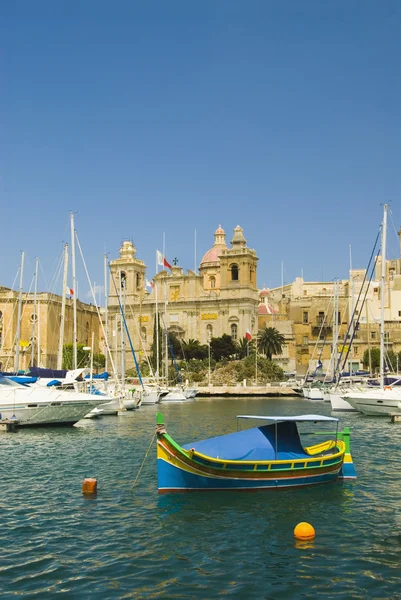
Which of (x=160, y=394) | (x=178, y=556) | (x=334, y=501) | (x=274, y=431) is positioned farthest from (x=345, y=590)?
(x=160, y=394)

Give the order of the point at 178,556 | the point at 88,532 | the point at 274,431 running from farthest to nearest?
1. the point at 274,431
2. the point at 88,532
3. the point at 178,556

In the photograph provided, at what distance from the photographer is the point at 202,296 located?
97.4m

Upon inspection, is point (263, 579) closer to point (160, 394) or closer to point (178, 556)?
point (178, 556)

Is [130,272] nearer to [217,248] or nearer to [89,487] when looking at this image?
[217,248]

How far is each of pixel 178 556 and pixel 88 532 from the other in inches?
99.2

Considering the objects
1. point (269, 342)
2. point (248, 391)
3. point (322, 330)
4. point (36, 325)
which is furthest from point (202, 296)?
point (248, 391)

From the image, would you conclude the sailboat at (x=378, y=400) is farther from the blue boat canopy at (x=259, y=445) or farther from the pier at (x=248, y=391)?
the pier at (x=248, y=391)

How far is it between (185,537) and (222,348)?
242ft

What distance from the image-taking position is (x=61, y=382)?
36.3 metres

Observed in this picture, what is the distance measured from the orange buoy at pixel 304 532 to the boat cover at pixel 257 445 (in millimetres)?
3838

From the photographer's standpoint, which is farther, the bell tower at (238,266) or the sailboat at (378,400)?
the bell tower at (238,266)

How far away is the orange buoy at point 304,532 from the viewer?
49.1 ft

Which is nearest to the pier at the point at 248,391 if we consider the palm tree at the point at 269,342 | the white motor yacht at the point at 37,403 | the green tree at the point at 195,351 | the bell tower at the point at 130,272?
the palm tree at the point at 269,342

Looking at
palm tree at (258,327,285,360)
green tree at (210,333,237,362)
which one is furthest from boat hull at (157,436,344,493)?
green tree at (210,333,237,362)
